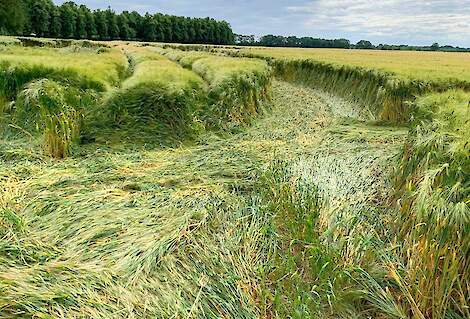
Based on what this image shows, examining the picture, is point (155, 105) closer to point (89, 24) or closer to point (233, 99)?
point (233, 99)

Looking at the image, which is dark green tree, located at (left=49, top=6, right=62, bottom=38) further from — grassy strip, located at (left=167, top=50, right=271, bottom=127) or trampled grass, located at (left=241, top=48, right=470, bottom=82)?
grassy strip, located at (left=167, top=50, right=271, bottom=127)

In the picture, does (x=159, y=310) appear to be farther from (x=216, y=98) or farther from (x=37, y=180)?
(x=216, y=98)

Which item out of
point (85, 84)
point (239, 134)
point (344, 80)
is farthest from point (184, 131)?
point (344, 80)

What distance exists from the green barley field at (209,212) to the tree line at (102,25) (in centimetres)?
4510

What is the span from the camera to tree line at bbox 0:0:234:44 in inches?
2014

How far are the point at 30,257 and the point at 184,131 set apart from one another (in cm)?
391

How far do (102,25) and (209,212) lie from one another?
2511 inches

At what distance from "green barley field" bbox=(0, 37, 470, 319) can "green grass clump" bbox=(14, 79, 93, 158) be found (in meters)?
0.02

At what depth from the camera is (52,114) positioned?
18.6 feet

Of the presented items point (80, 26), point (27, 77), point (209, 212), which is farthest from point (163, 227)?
point (80, 26)

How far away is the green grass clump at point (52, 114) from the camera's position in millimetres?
5559

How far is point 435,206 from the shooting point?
2660 mm

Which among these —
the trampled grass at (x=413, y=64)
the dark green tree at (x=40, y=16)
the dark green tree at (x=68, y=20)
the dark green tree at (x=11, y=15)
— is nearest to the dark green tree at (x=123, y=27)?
the dark green tree at (x=68, y=20)

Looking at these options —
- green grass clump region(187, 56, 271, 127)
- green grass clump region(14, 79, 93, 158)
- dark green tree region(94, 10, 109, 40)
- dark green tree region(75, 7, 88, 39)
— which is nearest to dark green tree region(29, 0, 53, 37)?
dark green tree region(75, 7, 88, 39)
